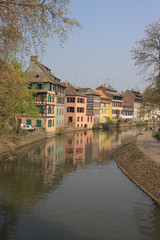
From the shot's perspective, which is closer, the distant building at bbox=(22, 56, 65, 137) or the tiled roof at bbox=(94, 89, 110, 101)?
the distant building at bbox=(22, 56, 65, 137)

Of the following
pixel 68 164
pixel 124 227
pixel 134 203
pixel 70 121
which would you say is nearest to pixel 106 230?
pixel 124 227

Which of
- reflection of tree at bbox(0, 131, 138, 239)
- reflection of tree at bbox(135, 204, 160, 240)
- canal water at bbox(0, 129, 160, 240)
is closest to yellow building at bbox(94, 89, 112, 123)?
reflection of tree at bbox(0, 131, 138, 239)

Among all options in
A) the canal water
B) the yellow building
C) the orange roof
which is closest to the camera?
the canal water

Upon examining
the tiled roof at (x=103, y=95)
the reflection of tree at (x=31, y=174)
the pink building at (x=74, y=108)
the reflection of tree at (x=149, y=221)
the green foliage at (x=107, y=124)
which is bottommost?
the reflection of tree at (x=149, y=221)

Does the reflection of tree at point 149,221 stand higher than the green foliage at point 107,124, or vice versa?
the green foliage at point 107,124

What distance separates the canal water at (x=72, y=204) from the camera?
11.9 m

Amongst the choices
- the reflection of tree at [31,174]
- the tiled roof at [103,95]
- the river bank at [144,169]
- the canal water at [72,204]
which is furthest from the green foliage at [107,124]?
the canal water at [72,204]

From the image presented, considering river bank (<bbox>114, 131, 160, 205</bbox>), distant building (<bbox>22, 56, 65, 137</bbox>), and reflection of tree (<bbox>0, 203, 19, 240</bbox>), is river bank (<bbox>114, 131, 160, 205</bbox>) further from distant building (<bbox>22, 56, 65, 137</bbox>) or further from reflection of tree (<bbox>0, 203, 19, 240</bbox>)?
distant building (<bbox>22, 56, 65, 137</bbox>)

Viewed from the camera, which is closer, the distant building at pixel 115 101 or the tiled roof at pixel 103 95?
the tiled roof at pixel 103 95

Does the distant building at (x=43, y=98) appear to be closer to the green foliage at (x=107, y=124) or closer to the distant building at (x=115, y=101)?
the green foliage at (x=107, y=124)

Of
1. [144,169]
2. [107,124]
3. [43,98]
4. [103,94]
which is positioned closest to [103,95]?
[103,94]

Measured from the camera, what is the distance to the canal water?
11930mm

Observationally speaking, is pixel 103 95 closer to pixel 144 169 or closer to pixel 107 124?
pixel 107 124

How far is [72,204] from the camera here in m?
15.3
